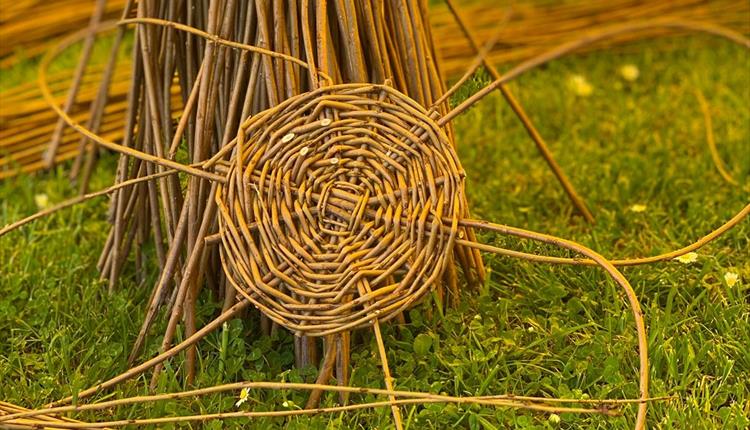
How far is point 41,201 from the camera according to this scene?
196 cm

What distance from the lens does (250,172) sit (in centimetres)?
124

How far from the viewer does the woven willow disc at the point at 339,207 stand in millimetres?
1167

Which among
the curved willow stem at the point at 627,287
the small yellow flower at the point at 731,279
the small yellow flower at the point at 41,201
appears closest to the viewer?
→ the curved willow stem at the point at 627,287

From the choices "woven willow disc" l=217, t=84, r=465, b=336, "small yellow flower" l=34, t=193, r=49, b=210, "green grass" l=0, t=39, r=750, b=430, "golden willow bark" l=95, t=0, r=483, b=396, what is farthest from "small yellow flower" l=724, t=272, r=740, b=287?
"small yellow flower" l=34, t=193, r=49, b=210

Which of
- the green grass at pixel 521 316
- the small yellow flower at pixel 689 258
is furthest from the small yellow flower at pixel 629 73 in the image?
the small yellow flower at pixel 689 258

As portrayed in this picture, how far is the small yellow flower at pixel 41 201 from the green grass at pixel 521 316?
2cm

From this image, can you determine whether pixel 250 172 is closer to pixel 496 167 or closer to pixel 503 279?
pixel 503 279

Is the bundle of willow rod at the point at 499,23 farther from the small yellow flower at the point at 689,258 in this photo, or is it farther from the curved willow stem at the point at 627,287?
the curved willow stem at the point at 627,287

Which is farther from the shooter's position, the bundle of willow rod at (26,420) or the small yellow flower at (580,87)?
the small yellow flower at (580,87)

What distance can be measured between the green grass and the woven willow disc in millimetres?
168

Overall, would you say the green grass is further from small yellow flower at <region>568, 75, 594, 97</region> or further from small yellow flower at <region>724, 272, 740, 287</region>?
small yellow flower at <region>568, 75, 594, 97</region>

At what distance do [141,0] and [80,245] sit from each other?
51 cm

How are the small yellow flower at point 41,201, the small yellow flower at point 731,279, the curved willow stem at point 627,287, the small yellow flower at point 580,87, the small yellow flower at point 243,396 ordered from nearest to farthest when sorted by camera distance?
the curved willow stem at point 627,287, the small yellow flower at point 243,396, the small yellow flower at point 731,279, the small yellow flower at point 41,201, the small yellow flower at point 580,87

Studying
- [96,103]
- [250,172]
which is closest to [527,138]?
[96,103]
